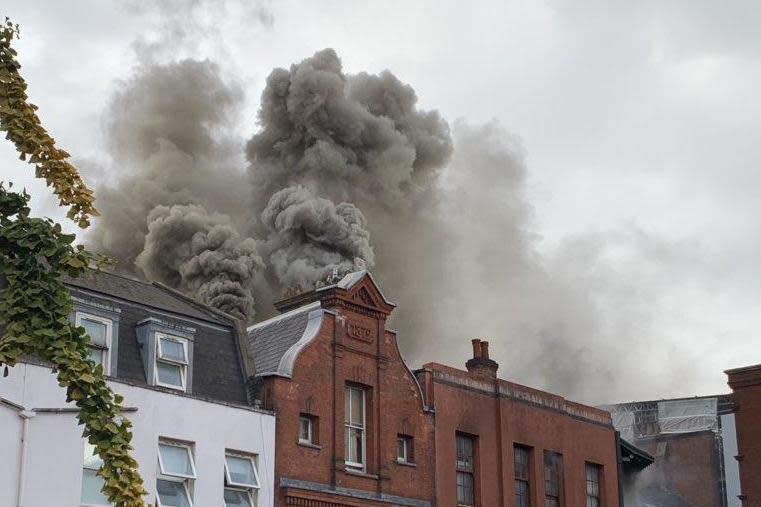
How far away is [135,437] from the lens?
71.0 feet

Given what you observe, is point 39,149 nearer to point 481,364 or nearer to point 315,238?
point 481,364

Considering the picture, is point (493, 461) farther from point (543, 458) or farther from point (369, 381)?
point (369, 381)

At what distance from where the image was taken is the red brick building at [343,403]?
2467 cm

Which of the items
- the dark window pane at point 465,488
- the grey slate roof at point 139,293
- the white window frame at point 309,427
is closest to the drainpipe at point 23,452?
the grey slate roof at point 139,293

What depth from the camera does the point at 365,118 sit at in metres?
61.4

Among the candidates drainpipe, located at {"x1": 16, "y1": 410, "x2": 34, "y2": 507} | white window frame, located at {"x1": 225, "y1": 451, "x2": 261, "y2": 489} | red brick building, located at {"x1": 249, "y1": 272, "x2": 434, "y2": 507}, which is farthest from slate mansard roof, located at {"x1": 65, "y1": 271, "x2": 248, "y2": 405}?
drainpipe, located at {"x1": 16, "y1": 410, "x2": 34, "y2": 507}

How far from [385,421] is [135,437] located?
6785mm

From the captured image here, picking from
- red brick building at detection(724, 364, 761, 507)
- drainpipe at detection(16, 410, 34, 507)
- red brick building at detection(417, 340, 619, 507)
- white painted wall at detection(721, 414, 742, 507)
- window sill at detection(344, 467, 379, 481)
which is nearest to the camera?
drainpipe at detection(16, 410, 34, 507)

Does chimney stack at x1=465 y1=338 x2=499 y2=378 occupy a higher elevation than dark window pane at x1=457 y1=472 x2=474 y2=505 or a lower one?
higher

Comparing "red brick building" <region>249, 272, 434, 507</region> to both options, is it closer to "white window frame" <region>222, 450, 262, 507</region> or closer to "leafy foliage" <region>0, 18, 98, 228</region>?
"white window frame" <region>222, 450, 262, 507</region>

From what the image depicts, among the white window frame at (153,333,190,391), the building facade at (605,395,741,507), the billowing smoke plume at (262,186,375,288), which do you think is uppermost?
the billowing smoke plume at (262,186,375,288)

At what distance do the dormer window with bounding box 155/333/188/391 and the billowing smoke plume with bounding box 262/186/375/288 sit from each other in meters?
25.0

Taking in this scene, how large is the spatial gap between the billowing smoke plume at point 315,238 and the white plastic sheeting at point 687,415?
1412 centimetres

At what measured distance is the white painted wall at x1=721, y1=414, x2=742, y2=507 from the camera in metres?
44.2
